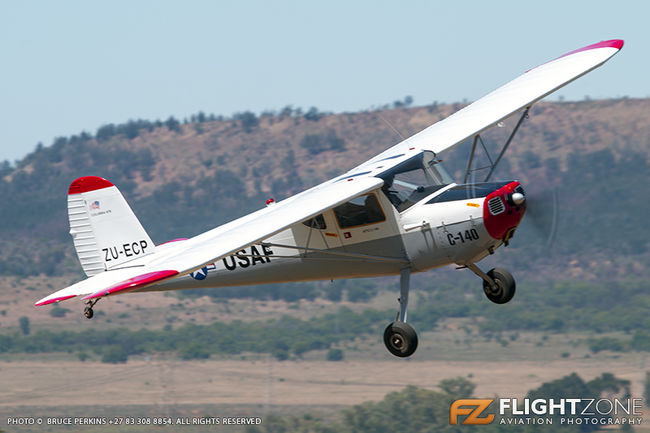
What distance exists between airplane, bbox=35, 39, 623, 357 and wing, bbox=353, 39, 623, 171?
0.07m

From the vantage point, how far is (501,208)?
17.1 metres

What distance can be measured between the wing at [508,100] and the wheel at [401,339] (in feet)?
11.3

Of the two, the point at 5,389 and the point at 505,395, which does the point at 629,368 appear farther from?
the point at 5,389

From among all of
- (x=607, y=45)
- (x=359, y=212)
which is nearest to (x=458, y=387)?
(x=607, y=45)

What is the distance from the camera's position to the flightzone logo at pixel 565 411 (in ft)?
332

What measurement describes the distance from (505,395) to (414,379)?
11.7 m

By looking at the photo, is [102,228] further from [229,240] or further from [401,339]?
[401,339]

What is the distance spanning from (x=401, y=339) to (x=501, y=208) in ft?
10.2

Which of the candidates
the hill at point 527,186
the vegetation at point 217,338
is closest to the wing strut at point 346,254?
the vegetation at point 217,338

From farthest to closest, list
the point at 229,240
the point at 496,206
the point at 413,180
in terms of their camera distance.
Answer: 1. the point at 413,180
2. the point at 496,206
3. the point at 229,240

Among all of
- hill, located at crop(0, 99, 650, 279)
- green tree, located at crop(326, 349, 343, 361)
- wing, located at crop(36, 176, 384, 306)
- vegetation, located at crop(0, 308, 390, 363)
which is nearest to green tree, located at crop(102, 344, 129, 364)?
vegetation, located at crop(0, 308, 390, 363)

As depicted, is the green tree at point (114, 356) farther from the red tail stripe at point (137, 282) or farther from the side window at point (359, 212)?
the red tail stripe at point (137, 282)

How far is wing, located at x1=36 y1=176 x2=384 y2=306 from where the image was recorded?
14648 mm

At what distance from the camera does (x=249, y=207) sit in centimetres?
17662
